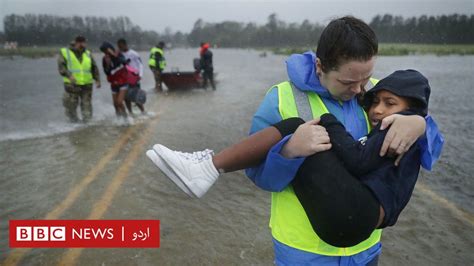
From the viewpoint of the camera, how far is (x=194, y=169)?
1.72 m

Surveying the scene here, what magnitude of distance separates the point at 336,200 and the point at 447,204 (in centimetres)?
397

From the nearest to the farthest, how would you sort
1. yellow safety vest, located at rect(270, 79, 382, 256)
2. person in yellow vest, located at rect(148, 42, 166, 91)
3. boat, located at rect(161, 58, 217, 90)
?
yellow safety vest, located at rect(270, 79, 382, 256) < person in yellow vest, located at rect(148, 42, 166, 91) < boat, located at rect(161, 58, 217, 90)

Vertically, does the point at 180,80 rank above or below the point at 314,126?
below

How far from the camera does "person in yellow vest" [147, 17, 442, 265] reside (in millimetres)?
1420

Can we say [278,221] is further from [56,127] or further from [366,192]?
[56,127]

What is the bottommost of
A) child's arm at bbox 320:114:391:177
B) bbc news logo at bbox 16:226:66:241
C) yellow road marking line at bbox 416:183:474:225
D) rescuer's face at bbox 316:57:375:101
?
bbc news logo at bbox 16:226:66:241

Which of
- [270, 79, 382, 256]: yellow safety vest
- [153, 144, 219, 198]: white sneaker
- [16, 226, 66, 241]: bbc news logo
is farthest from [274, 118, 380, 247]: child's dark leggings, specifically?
[16, 226, 66, 241]: bbc news logo

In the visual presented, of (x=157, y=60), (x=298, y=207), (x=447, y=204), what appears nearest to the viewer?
(x=298, y=207)

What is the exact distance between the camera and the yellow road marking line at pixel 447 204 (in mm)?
4305

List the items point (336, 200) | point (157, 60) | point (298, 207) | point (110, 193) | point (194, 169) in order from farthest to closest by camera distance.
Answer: point (157, 60), point (110, 193), point (194, 169), point (298, 207), point (336, 200)

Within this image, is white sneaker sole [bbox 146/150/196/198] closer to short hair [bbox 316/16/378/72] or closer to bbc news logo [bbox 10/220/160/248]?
short hair [bbox 316/16/378/72]

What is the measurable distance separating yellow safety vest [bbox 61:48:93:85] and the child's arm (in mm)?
8598

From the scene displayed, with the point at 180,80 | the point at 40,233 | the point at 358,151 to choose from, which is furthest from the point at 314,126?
the point at 180,80

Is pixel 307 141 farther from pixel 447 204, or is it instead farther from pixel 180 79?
pixel 180 79
